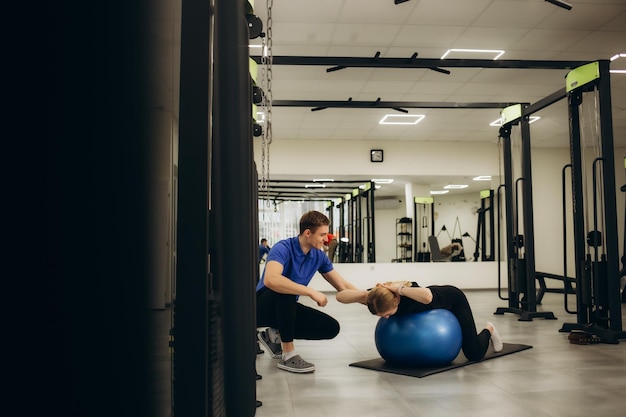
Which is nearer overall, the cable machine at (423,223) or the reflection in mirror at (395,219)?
the reflection in mirror at (395,219)

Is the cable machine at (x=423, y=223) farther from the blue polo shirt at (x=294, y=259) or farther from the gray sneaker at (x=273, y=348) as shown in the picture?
the blue polo shirt at (x=294, y=259)

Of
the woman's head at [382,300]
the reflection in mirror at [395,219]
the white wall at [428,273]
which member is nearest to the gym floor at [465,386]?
the woman's head at [382,300]

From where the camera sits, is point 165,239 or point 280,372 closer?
point 165,239

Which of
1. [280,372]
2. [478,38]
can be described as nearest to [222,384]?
[280,372]

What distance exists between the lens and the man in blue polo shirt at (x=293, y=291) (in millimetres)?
3389

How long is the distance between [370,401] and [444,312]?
3.18 ft

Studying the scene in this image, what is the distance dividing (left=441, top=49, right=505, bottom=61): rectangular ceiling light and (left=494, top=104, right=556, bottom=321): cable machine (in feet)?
2.19

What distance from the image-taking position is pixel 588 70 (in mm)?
4918

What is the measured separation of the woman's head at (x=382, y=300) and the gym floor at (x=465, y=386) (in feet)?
1.31

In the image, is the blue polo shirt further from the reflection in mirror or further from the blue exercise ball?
the reflection in mirror

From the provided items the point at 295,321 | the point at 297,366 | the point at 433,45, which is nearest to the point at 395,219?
the point at 433,45

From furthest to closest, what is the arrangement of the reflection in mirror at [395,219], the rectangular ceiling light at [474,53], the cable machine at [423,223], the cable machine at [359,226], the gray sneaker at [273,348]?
the cable machine at [423,223] → the reflection in mirror at [395,219] → the cable machine at [359,226] → the rectangular ceiling light at [474,53] → the gray sneaker at [273,348]

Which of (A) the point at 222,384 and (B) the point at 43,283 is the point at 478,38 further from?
(B) the point at 43,283

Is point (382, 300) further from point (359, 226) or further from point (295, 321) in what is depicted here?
point (359, 226)
